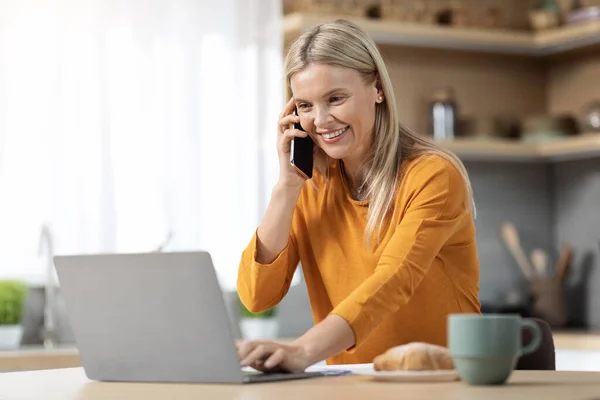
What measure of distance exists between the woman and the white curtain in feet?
5.31

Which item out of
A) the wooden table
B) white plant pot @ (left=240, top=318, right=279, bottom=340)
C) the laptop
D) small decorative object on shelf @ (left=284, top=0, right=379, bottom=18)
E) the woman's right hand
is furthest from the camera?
small decorative object on shelf @ (left=284, top=0, right=379, bottom=18)

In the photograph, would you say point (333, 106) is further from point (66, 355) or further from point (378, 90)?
point (66, 355)

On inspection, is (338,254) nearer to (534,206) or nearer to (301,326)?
(301,326)

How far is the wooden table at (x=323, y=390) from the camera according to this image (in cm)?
136

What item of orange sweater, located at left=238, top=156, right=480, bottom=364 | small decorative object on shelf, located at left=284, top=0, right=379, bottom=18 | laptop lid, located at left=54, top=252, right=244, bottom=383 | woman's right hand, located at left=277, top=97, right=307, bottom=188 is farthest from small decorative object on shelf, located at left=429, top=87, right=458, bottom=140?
laptop lid, located at left=54, top=252, right=244, bottom=383

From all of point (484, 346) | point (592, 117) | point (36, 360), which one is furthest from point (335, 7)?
point (484, 346)

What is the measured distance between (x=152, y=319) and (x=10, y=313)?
2168 millimetres

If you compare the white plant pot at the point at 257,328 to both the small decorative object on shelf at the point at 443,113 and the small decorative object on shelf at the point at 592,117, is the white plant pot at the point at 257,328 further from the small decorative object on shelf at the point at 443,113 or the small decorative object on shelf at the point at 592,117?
the small decorative object on shelf at the point at 592,117

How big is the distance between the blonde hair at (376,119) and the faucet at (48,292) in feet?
5.51

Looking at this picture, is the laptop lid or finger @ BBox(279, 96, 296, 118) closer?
the laptop lid

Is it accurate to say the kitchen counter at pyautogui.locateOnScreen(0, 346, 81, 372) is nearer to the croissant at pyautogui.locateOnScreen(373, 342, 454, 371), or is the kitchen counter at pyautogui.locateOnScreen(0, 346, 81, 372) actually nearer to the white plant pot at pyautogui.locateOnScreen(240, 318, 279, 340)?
the white plant pot at pyautogui.locateOnScreen(240, 318, 279, 340)

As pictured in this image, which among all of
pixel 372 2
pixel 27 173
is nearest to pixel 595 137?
pixel 372 2

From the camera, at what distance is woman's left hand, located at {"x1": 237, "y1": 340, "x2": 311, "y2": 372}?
161 centimetres

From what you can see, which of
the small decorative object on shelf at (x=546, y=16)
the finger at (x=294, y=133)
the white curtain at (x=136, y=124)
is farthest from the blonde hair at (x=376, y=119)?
the small decorative object on shelf at (x=546, y=16)
